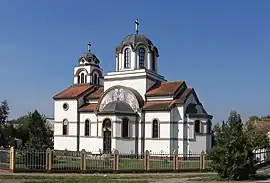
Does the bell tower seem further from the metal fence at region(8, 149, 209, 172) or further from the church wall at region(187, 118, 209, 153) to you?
the metal fence at region(8, 149, 209, 172)

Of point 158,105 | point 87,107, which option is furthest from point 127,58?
point 87,107

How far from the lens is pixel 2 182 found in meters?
17.2

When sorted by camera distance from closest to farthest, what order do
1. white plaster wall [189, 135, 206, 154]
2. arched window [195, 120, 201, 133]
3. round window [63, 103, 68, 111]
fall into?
white plaster wall [189, 135, 206, 154]
arched window [195, 120, 201, 133]
round window [63, 103, 68, 111]

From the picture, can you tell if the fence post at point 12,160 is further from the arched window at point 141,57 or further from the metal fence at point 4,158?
the arched window at point 141,57

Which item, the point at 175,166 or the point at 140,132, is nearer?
the point at 175,166

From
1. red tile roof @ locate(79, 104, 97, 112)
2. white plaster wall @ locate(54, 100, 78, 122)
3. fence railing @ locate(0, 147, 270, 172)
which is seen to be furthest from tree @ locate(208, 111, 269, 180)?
white plaster wall @ locate(54, 100, 78, 122)

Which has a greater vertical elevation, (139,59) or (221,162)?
(139,59)

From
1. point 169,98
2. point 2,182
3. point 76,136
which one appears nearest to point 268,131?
point 169,98

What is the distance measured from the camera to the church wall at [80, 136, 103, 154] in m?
39.5

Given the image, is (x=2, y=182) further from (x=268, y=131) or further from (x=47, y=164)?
(x=268, y=131)

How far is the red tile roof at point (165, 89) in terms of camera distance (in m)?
38.2

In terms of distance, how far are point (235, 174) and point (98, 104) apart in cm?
2381

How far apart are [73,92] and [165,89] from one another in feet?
42.5

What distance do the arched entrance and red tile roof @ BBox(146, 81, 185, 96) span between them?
5.19 metres
